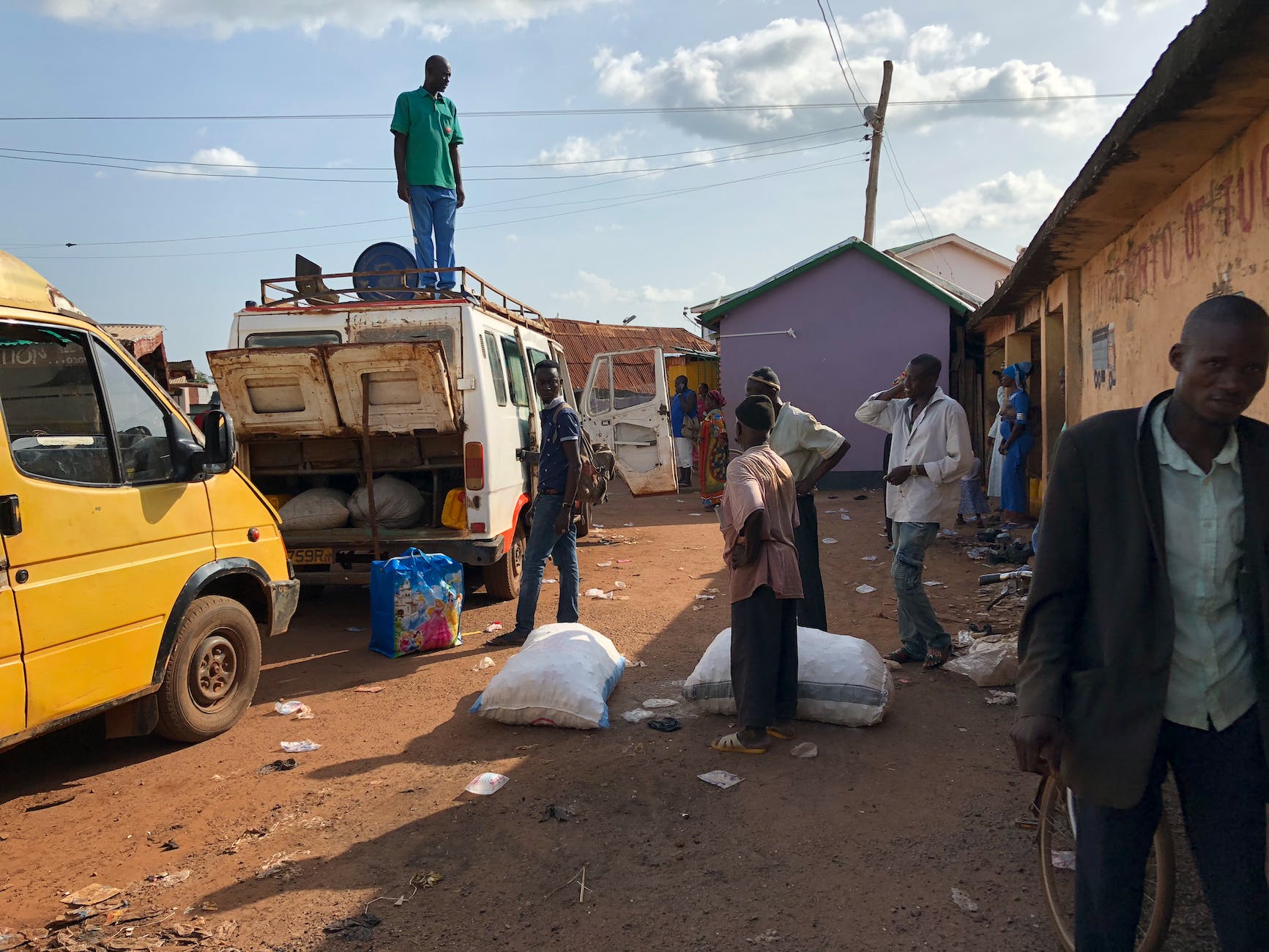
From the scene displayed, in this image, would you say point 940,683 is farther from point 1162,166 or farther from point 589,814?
point 1162,166

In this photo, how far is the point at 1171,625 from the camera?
6.01 feet

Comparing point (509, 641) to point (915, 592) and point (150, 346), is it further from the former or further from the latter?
point (150, 346)

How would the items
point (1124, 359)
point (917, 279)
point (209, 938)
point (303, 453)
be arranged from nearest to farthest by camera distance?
point (209, 938) < point (1124, 359) < point (303, 453) < point (917, 279)

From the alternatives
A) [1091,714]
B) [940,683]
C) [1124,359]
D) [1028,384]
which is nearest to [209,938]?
[1091,714]

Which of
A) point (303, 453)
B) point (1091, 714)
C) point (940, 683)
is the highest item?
point (303, 453)

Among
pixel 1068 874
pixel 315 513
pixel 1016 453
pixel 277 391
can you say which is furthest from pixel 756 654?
pixel 1016 453

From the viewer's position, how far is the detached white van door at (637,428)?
1148cm

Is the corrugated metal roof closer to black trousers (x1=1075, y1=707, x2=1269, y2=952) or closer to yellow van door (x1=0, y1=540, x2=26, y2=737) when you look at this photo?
yellow van door (x1=0, y1=540, x2=26, y2=737)

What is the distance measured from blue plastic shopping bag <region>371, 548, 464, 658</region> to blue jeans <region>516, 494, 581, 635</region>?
0.50m

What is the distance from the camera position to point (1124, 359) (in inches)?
249

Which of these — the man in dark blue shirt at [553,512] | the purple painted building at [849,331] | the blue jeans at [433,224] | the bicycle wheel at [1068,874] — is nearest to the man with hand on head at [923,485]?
the man in dark blue shirt at [553,512]

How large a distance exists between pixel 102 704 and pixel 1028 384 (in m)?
11.2

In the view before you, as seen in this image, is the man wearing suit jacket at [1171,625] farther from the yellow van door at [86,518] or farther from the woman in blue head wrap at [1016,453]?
the woman in blue head wrap at [1016,453]

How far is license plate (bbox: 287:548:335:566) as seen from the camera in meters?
6.68
